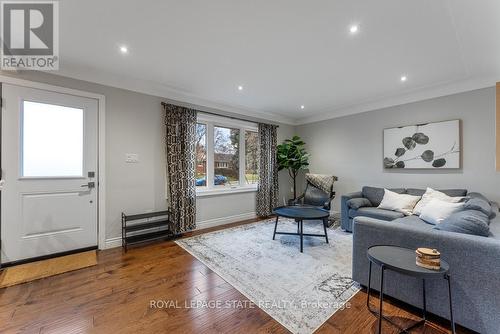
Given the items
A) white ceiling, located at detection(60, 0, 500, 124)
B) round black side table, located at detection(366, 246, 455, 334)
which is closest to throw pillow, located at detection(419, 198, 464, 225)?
round black side table, located at detection(366, 246, 455, 334)

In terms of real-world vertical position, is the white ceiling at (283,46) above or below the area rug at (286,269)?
above

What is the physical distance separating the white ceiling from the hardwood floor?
258 cm

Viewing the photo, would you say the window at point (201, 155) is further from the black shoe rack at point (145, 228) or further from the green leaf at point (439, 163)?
the green leaf at point (439, 163)

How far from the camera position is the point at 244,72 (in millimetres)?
3156

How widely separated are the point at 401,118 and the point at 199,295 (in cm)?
446

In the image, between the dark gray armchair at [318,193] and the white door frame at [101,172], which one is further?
the dark gray armchair at [318,193]

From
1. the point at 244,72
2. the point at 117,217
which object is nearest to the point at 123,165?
the point at 117,217

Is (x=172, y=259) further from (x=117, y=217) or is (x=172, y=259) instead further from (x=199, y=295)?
(x=117, y=217)

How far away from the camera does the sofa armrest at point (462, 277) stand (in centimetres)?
148

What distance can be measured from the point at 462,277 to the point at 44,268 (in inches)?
162

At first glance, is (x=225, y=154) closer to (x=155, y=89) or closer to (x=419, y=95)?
(x=155, y=89)

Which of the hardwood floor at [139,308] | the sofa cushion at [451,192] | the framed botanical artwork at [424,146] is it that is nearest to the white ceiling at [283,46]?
the framed botanical artwork at [424,146]

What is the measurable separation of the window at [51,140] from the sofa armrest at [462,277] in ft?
12.8

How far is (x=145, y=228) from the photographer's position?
339 centimetres
